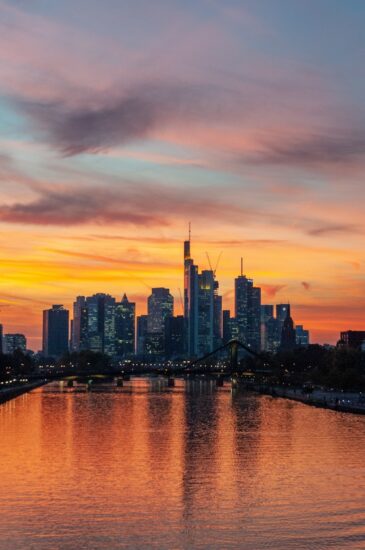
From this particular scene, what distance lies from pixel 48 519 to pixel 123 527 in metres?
4.69

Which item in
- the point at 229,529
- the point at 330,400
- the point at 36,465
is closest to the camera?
the point at 229,529

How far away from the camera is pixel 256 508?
58.7 metres

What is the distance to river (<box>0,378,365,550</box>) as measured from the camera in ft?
167

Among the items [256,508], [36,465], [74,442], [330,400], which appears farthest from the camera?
[330,400]

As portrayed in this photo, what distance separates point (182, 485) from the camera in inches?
2702

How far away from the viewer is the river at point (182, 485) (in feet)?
167

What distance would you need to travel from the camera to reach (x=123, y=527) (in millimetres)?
53625

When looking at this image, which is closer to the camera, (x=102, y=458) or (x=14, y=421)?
(x=102, y=458)

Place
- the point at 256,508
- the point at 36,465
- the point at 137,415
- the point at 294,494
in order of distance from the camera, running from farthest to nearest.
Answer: the point at 137,415
the point at 36,465
the point at 294,494
the point at 256,508

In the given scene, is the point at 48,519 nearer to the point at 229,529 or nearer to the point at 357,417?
the point at 229,529

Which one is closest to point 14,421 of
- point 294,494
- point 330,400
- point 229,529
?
point 330,400

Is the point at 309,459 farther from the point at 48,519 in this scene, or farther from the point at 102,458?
A: the point at 48,519

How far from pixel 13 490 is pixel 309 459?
29.3 metres

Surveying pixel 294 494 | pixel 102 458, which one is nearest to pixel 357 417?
pixel 102 458
